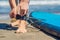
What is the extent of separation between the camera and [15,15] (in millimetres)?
4254


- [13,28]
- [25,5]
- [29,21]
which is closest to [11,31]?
[13,28]

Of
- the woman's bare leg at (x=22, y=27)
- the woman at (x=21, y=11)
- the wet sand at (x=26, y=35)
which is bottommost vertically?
the wet sand at (x=26, y=35)

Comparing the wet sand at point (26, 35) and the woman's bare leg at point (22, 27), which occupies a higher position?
the woman's bare leg at point (22, 27)

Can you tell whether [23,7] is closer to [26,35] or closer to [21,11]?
[21,11]

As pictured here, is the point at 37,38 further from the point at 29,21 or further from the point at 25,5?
the point at 29,21

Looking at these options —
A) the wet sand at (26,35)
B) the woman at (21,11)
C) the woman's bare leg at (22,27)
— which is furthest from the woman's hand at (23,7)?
the wet sand at (26,35)

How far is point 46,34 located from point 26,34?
34cm

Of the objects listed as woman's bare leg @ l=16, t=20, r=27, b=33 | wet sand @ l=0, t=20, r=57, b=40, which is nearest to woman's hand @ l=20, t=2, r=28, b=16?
woman's bare leg @ l=16, t=20, r=27, b=33

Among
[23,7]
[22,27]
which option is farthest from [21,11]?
[22,27]

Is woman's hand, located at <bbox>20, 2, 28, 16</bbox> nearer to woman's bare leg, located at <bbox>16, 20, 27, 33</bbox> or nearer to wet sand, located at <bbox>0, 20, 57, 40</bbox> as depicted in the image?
woman's bare leg, located at <bbox>16, 20, 27, 33</bbox>

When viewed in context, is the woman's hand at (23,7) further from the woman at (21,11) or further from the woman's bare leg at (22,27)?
the woman's bare leg at (22,27)

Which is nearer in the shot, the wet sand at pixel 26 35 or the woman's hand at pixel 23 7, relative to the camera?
the wet sand at pixel 26 35

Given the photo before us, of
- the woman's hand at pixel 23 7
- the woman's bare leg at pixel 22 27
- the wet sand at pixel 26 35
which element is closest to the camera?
the wet sand at pixel 26 35

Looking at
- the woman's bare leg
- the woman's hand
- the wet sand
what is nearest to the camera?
the wet sand
